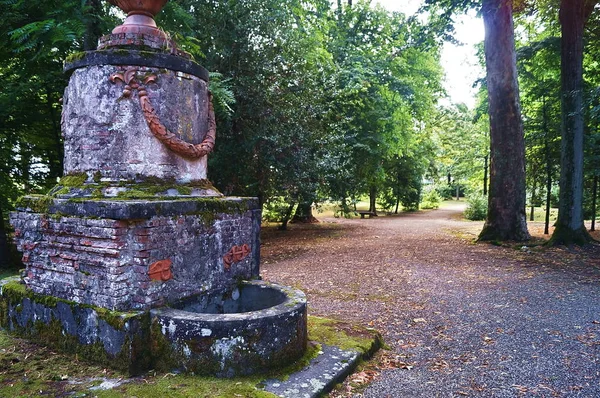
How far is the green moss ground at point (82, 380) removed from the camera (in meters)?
3.21

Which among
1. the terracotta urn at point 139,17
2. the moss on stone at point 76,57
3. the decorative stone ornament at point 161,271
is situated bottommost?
the decorative stone ornament at point 161,271

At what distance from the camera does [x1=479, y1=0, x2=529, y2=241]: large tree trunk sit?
39.9 feet

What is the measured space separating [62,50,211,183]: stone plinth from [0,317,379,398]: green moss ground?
173cm

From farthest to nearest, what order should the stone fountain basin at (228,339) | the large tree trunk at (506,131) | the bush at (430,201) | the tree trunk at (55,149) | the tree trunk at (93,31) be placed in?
the bush at (430,201) < the large tree trunk at (506,131) < the tree trunk at (55,149) < the tree trunk at (93,31) < the stone fountain basin at (228,339)

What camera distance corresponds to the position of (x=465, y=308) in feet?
20.4

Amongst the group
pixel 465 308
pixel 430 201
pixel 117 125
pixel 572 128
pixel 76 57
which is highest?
pixel 572 128

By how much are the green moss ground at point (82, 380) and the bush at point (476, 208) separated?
21.7 metres

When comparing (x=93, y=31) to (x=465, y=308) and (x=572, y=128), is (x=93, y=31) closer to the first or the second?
(x=465, y=308)

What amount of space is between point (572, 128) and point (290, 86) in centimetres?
757

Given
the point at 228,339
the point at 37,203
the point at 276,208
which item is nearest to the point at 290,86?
the point at 276,208

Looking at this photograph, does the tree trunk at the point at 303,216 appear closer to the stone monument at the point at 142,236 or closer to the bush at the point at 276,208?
the bush at the point at 276,208

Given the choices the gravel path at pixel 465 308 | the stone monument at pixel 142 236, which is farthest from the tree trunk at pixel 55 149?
the stone monument at pixel 142 236

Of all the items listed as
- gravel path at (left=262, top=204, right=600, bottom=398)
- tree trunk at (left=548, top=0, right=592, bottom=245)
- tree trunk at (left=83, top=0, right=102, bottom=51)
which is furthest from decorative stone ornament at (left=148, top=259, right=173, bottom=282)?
tree trunk at (left=548, top=0, right=592, bottom=245)

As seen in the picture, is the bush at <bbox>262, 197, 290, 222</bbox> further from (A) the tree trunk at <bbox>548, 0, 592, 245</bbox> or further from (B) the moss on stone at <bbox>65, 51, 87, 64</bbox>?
(B) the moss on stone at <bbox>65, 51, 87, 64</bbox>
